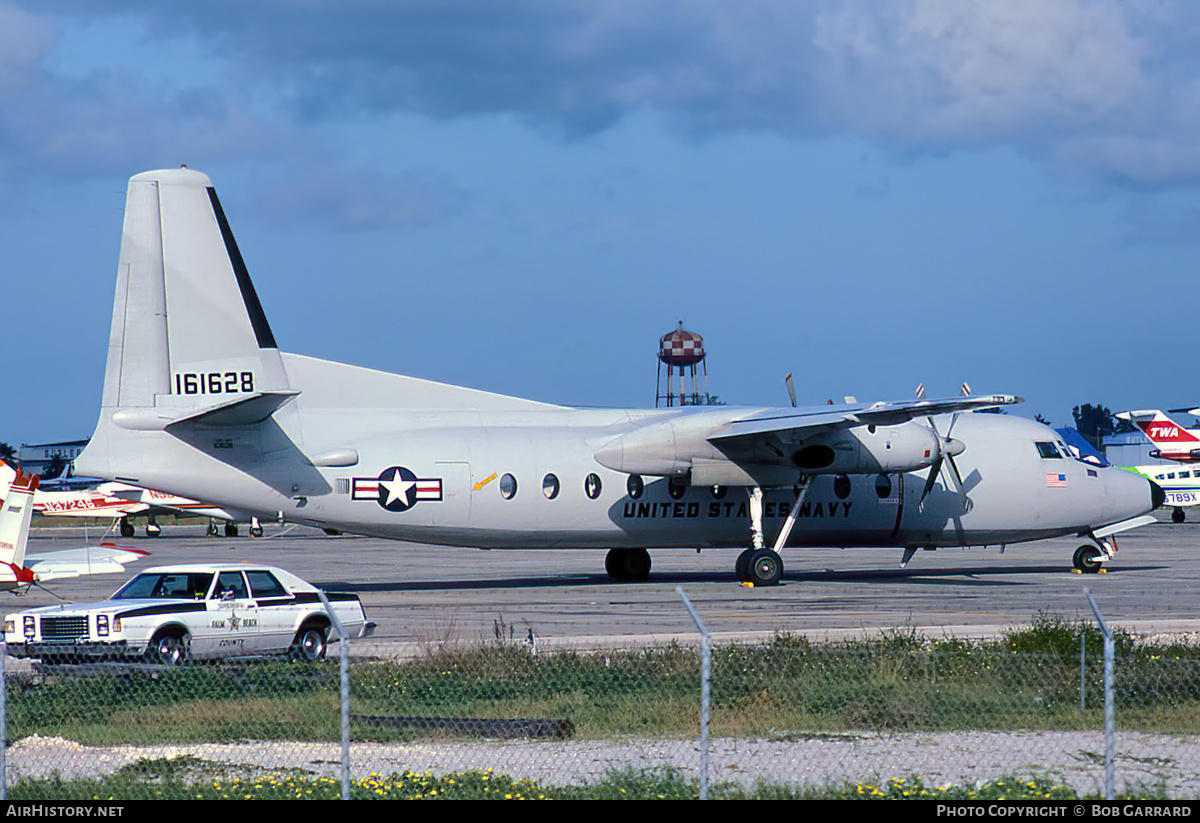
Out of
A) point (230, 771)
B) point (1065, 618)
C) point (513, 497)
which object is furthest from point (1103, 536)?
point (230, 771)

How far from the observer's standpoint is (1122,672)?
15.4m

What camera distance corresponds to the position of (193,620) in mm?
16672

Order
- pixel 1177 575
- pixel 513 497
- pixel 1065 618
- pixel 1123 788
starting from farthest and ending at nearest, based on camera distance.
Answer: pixel 1177 575, pixel 513 497, pixel 1065 618, pixel 1123 788

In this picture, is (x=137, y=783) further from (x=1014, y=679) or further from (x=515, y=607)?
(x=515, y=607)

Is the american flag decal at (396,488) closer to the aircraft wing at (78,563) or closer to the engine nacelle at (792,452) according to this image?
the engine nacelle at (792,452)

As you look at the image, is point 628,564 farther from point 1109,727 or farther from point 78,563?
point 1109,727

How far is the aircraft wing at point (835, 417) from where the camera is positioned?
27219 millimetres

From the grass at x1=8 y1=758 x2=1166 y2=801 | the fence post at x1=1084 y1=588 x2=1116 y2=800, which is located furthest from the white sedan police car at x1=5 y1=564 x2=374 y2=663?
the fence post at x1=1084 y1=588 x2=1116 y2=800

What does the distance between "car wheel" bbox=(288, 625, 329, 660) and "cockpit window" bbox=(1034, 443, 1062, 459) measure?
20.3m

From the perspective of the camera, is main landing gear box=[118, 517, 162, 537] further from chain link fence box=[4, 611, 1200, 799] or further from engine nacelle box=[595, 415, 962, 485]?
chain link fence box=[4, 611, 1200, 799]

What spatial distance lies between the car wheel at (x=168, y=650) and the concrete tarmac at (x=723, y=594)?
2.89 metres

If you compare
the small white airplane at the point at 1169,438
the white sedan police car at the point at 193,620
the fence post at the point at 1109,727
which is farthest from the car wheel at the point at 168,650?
the small white airplane at the point at 1169,438

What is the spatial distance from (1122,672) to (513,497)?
1529 centimetres

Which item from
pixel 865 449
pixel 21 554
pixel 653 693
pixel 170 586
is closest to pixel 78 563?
pixel 21 554
